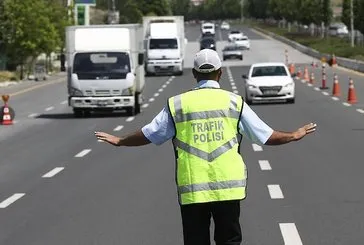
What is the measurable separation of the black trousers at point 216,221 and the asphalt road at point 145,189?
3.57 m

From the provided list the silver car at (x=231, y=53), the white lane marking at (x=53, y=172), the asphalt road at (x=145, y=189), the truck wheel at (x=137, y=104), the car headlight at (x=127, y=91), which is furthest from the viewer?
the silver car at (x=231, y=53)

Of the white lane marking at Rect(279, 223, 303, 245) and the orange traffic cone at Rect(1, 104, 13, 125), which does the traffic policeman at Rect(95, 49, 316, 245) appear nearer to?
the white lane marking at Rect(279, 223, 303, 245)

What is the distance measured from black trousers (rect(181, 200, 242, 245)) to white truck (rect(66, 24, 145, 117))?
2254cm

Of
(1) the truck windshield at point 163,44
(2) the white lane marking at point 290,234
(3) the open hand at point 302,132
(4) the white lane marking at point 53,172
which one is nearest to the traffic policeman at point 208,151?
(3) the open hand at point 302,132

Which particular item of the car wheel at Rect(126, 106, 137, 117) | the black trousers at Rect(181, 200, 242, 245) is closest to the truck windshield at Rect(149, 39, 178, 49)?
the car wheel at Rect(126, 106, 137, 117)

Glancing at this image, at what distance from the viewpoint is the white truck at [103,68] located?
28141mm

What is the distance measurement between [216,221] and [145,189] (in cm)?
755

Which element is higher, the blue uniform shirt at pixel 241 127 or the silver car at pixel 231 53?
the blue uniform shirt at pixel 241 127

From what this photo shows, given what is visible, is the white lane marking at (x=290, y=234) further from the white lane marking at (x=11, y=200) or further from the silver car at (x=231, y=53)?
the silver car at (x=231, y=53)

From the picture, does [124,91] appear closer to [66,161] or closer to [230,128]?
[66,161]

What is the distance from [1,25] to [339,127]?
1596 inches

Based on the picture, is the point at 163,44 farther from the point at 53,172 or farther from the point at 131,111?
the point at 53,172

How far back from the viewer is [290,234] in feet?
31.2

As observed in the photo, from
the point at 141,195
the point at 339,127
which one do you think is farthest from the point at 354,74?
the point at 141,195
